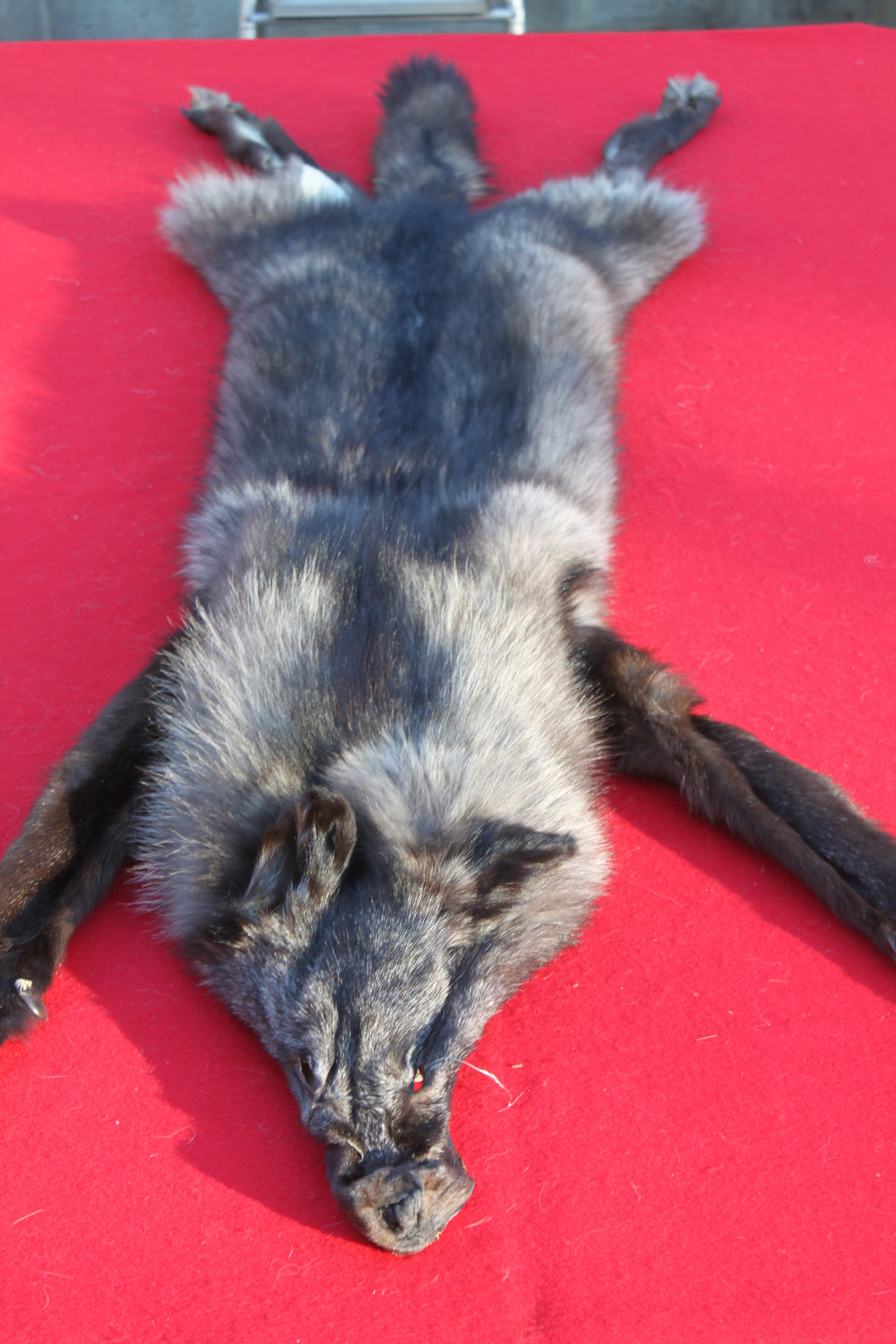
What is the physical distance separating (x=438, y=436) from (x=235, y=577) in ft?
1.74

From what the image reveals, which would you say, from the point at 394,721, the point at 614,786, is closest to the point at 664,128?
the point at 614,786

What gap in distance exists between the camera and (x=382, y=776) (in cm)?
181

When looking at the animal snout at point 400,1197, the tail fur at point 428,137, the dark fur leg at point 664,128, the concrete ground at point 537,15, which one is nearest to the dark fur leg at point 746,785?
the animal snout at point 400,1197

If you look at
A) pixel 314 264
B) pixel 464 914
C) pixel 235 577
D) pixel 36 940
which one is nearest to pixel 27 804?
pixel 36 940

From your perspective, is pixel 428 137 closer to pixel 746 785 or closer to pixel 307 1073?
pixel 746 785

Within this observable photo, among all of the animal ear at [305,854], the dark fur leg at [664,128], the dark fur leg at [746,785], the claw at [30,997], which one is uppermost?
the dark fur leg at [664,128]

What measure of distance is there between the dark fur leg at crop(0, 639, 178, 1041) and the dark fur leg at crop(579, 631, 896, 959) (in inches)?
35.0

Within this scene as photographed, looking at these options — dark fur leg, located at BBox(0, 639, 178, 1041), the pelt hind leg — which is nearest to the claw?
dark fur leg, located at BBox(0, 639, 178, 1041)

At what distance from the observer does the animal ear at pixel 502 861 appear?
1.71m

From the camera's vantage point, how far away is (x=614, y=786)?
2.17 metres

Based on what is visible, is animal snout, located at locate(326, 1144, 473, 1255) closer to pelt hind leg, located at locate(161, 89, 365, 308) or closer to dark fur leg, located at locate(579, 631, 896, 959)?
dark fur leg, located at locate(579, 631, 896, 959)

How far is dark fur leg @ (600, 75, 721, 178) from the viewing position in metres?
3.29

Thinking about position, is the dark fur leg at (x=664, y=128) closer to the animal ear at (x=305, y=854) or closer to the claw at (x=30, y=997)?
the animal ear at (x=305, y=854)

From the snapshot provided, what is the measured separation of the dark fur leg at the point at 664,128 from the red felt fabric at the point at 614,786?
0.23 ft
